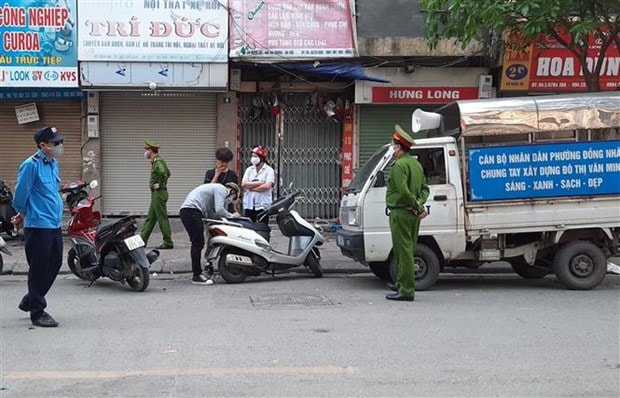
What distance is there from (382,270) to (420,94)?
5.41 metres

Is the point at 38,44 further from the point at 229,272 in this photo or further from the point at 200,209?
the point at 229,272

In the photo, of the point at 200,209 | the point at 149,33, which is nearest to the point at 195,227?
the point at 200,209

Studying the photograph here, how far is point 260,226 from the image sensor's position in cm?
960

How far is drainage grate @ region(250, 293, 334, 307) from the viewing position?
7848 millimetres

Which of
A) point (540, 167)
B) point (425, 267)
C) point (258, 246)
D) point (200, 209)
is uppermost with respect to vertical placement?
point (540, 167)

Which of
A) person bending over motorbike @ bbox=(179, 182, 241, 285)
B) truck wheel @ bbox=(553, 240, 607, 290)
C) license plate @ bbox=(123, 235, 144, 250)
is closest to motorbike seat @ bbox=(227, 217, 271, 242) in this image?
person bending over motorbike @ bbox=(179, 182, 241, 285)

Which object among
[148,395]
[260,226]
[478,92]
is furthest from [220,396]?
[478,92]

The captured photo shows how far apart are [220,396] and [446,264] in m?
5.03

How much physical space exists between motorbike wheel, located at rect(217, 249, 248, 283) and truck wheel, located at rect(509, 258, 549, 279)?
3656mm

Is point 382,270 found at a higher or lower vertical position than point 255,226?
lower

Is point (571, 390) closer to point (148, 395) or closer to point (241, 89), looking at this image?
point (148, 395)

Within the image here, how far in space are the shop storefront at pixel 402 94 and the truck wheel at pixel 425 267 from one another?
5620 mm

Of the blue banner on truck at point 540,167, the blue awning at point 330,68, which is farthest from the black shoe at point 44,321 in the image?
the blue awning at point 330,68

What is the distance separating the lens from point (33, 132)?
13.8 m
